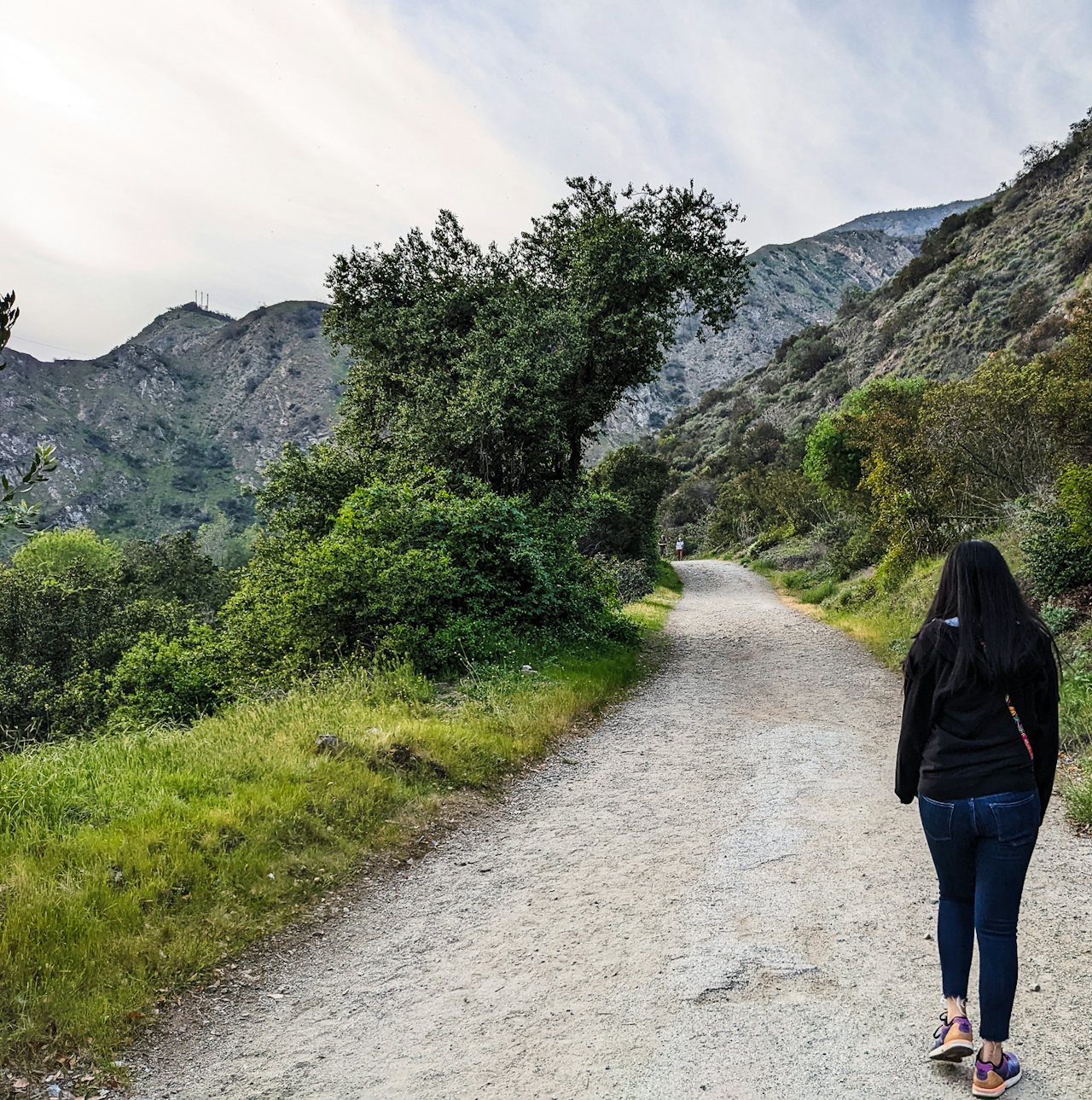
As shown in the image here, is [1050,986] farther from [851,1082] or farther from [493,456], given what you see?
[493,456]

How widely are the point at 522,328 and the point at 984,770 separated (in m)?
13.8

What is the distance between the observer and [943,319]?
53062 mm

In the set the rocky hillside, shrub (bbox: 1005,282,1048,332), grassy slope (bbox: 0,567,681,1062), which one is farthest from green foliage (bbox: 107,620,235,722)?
the rocky hillside

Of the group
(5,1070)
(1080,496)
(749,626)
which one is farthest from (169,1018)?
(749,626)

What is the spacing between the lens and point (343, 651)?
33.9 ft

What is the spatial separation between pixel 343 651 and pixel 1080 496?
1017 centimetres

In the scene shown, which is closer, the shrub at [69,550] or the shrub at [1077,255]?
the shrub at [1077,255]

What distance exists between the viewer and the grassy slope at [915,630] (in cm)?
644

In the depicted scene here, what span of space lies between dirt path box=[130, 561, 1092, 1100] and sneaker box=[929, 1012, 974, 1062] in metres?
0.06

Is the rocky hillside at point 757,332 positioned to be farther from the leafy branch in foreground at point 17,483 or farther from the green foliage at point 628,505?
the leafy branch in foreground at point 17,483

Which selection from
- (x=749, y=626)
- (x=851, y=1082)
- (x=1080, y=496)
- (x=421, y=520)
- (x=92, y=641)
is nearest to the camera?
(x=851, y=1082)

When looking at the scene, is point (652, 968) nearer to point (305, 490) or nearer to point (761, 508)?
point (305, 490)

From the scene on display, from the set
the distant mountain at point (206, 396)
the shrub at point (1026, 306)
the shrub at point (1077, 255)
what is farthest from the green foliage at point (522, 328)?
the distant mountain at point (206, 396)

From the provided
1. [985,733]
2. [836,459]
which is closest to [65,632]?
[836,459]
